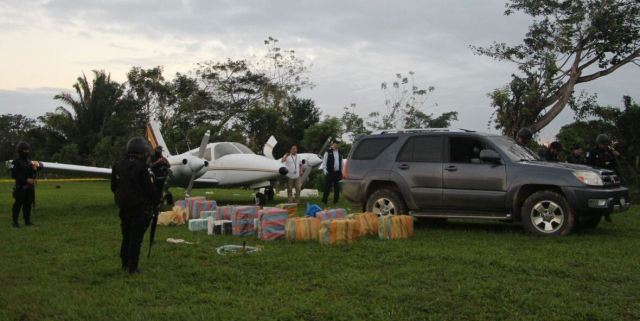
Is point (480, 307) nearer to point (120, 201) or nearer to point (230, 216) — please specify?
point (120, 201)

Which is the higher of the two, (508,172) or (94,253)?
(508,172)

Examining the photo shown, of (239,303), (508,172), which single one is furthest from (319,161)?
(239,303)

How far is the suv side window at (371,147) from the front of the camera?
428 inches

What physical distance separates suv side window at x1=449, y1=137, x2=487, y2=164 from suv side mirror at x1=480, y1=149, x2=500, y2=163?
0.33m

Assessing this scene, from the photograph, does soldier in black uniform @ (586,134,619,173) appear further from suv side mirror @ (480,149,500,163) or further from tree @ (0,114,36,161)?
tree @ (0,114,36,161)

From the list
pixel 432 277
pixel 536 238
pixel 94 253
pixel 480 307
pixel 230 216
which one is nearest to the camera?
pixel 480 307

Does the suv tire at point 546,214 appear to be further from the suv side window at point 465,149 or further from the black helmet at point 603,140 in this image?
the black helmet at point 603,140

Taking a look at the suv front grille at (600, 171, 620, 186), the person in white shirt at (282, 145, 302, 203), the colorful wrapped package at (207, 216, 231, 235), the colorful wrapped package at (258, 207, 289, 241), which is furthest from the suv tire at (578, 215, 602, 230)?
the person in white shirt at (282, 145, 302, 203)

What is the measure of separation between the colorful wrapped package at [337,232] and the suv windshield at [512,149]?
3.04 m

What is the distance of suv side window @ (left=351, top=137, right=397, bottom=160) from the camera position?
35.7ft

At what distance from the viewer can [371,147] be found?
11023 mm

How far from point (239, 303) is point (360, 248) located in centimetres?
314

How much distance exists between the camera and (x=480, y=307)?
500cm

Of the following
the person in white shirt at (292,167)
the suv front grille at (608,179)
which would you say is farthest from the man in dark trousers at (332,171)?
the suv front grille at (608,179)
